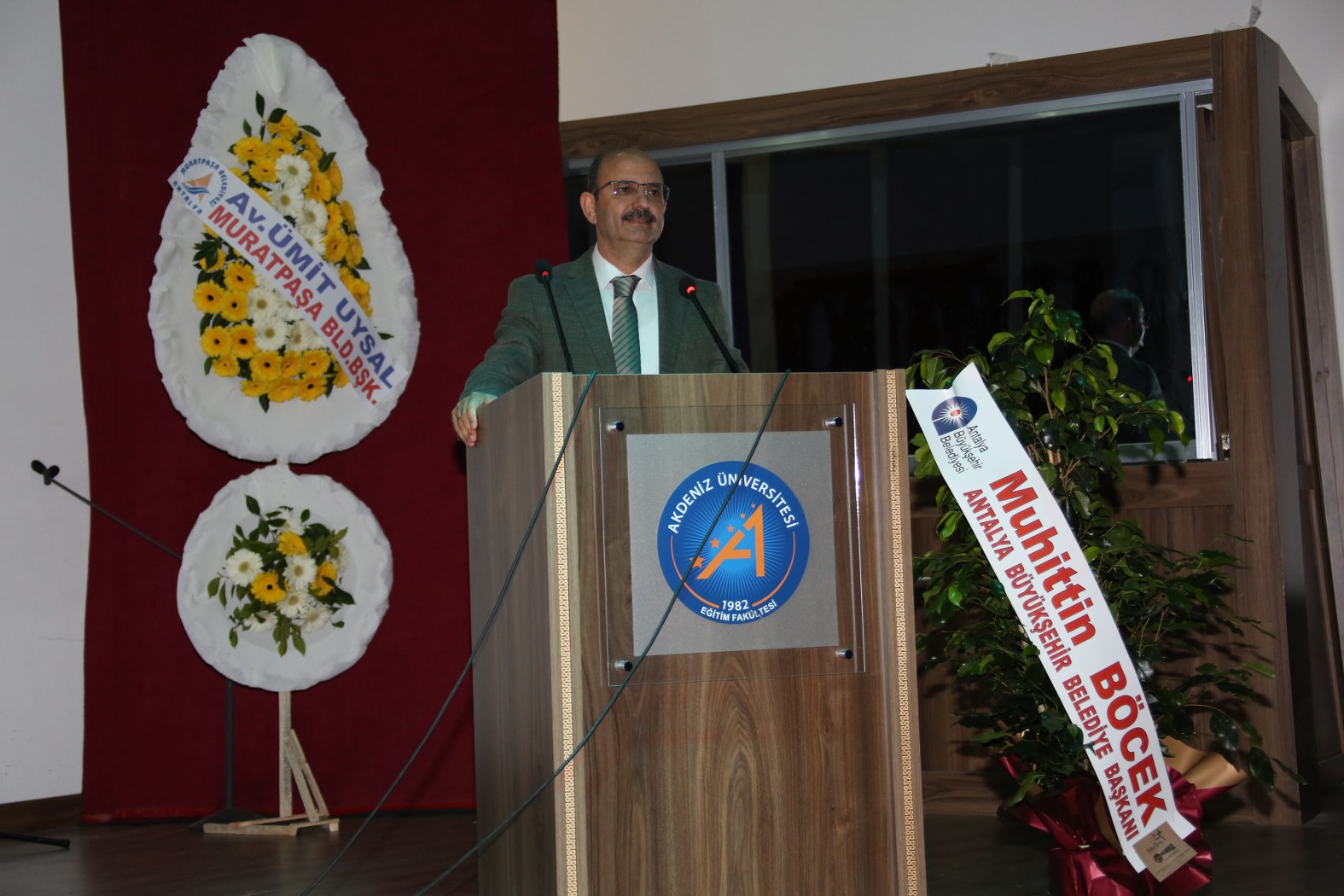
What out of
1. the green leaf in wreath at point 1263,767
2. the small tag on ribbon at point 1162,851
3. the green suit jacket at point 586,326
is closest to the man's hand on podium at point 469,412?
the green suit jacket at point 586,326

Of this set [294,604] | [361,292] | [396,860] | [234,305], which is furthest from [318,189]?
[396,860]

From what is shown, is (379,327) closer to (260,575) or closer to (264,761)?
(260,575)

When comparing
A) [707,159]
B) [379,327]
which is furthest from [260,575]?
[707,159]

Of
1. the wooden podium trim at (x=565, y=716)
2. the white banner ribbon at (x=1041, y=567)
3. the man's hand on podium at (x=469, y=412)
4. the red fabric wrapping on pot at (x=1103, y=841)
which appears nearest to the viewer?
the wooden podium trim at (x=565, y=716)

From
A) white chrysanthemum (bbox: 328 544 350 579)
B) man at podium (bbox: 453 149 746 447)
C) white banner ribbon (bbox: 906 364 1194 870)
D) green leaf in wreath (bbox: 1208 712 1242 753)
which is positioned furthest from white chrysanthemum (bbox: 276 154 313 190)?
green leaf in wreath (bbox: 1208 712 1242 753)

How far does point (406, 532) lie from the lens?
4.10 metres

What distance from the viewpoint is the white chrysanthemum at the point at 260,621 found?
3893mm

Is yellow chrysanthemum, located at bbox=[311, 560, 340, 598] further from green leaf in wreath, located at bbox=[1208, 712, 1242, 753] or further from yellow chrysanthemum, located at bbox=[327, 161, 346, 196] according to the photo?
green leaf in wreath, located at bbox=[1208, 712, 1242, 753]

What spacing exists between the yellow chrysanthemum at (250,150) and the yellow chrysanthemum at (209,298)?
0.40 m

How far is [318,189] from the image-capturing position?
13.1ft

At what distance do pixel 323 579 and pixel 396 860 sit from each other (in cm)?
91

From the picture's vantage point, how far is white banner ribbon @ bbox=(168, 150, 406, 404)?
3.96 m

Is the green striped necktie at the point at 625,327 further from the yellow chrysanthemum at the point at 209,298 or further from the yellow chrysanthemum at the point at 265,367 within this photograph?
the yellow chrysanthemum at the point at 209,298

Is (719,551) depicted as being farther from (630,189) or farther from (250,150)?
(250,150)
